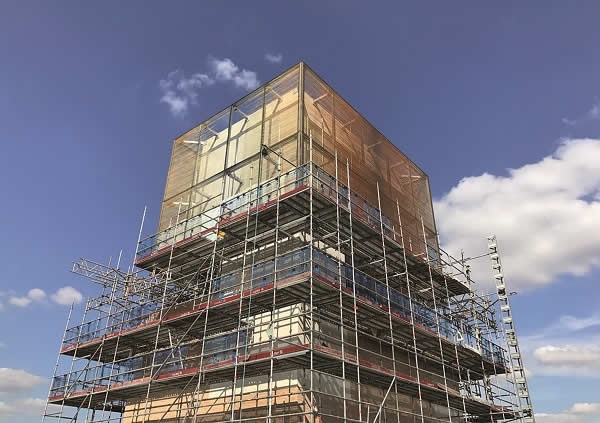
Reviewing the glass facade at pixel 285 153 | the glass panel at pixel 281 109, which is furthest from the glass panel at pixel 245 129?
the glass panel at pixel 281 109

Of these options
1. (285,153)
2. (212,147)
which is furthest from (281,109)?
(212,147)

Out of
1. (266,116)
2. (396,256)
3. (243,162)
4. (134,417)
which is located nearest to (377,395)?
(396,256)

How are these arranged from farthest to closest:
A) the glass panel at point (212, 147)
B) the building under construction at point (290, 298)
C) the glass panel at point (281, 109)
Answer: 1. the glass panel at point (212, 147)
2. the glass panel at point (281, 109)
3. the building under construction at point (290, 298)

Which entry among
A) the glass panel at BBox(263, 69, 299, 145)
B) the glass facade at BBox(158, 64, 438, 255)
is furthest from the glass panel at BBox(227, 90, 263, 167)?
the glass panel at BBox(263, 69, 299, 145)

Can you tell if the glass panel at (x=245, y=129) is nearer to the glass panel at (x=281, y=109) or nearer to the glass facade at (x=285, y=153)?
the glass facade at (x=285, y=153)

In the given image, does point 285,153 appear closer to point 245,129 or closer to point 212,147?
point 245,129

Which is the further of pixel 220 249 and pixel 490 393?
pixel 490 393

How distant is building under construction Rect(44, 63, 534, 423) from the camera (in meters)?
17.2

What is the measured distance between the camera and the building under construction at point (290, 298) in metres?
17.2

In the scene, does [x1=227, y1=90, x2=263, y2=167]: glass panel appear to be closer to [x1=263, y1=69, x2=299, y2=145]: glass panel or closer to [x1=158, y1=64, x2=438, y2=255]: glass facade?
[x1=158, y1=64, x2=438, y2=255]: glass facade

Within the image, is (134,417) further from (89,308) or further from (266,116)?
(266,116)

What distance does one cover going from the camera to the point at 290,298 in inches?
705

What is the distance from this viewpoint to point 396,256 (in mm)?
23422

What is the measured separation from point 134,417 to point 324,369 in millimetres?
9523
